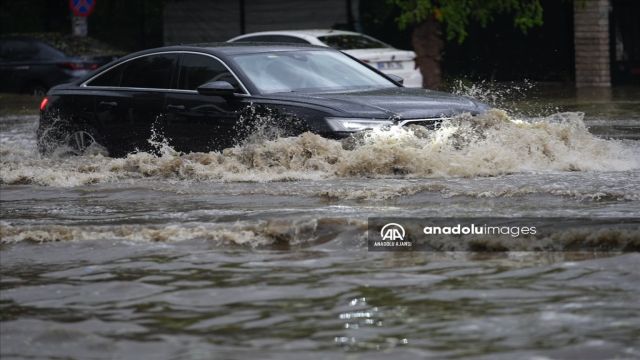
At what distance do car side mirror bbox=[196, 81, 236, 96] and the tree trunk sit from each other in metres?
11.6

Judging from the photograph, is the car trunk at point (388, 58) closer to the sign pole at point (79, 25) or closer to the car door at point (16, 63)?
the car door at point (16, 63)

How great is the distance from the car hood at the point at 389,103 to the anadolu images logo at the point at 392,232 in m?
2.98

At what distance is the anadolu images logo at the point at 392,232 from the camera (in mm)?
7828

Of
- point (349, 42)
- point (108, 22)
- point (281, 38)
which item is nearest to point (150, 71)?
point (281, 38)

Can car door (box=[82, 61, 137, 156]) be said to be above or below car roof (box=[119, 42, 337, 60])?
below

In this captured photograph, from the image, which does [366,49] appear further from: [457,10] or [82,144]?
[82,144]

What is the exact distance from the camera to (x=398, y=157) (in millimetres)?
10922

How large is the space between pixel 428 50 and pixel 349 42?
1.62m

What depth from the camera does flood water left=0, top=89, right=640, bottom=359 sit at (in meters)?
5.63

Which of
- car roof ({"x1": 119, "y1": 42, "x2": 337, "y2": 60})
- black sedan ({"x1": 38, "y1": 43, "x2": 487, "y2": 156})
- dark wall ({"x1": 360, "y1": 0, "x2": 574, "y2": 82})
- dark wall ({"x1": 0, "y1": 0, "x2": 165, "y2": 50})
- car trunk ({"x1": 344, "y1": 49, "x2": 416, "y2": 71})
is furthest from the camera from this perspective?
dark wall ({"x1": 0, "y1": 0, "x2": 165, "y2": 50})

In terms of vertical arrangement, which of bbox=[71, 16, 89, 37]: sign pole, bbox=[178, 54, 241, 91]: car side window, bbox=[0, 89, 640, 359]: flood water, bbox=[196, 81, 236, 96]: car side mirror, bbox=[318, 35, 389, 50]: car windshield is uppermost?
bbox=[71, 16, 89, 37]: sign pole

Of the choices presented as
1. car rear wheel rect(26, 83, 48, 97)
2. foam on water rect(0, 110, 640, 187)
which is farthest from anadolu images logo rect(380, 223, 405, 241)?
car rear wheel rect(26, 83, 48, 97)

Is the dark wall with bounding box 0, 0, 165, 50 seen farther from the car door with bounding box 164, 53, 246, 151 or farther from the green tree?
the car door with bounding box 164, 53, 246, 151

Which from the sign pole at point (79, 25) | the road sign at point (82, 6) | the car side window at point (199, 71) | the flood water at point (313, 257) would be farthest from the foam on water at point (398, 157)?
the sign pole at point (79, 25)
